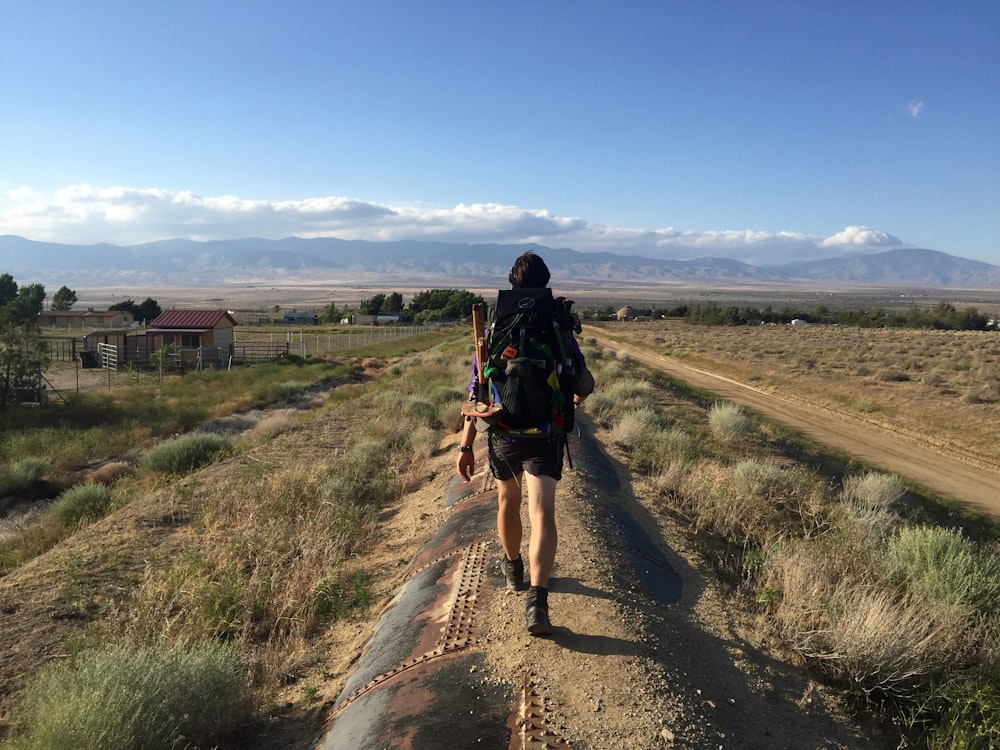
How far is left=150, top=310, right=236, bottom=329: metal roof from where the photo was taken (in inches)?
1529

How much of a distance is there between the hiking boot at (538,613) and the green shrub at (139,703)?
1688 mm

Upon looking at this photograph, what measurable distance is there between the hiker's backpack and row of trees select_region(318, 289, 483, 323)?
85.8 m

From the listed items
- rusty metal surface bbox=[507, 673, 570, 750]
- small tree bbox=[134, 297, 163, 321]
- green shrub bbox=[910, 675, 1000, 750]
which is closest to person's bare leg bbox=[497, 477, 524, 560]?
rusty metal surface bbox=[507, 673, 570, 750]

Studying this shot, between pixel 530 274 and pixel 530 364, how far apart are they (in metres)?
0.59

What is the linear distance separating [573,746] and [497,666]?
2.38ft

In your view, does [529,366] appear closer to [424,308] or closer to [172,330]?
[172,330]

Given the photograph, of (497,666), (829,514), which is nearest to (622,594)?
(497,666)

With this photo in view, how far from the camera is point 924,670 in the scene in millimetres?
3820

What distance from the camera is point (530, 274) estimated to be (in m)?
3.86

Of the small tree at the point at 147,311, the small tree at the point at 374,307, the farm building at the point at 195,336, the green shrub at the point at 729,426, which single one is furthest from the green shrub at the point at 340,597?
the small tree at the point at 374,307

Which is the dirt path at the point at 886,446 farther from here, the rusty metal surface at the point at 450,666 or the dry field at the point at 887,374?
the rusty metal surface at the point at 450,666

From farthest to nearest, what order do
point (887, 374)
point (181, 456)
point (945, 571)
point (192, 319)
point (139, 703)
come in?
point (192, 319) < point (887, 374) < point (181, 456) < point (945, 571) < point (139, 703)

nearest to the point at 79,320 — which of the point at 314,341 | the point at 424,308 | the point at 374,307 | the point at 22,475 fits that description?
the point at 314,341

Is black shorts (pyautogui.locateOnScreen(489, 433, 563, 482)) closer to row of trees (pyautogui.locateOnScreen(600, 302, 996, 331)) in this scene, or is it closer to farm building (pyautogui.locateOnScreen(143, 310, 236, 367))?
farm building (pyautogui.locateOnScreen(143, 310, 236, 367))
